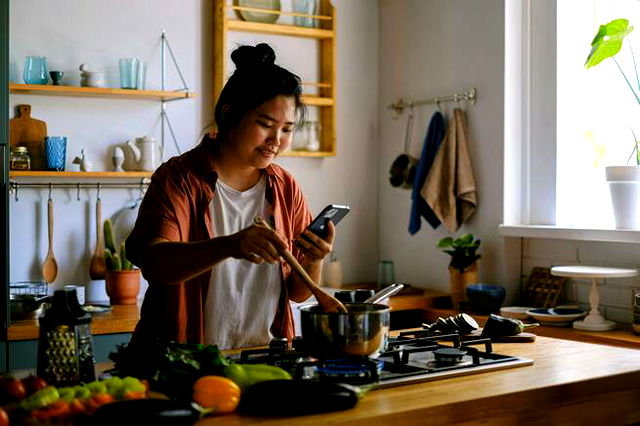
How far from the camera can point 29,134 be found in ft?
13.3

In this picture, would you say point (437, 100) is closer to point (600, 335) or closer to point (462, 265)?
point (462, 265)

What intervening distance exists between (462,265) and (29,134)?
2.16m

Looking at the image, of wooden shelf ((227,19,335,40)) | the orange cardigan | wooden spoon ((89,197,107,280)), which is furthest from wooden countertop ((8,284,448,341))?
wooden shelf ((227,19,335,40))

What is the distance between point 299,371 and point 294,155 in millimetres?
2851

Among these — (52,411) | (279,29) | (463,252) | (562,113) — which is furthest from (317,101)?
(52,411)

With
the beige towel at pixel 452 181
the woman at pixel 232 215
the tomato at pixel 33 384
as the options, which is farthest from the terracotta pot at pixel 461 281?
the tomato at pixel 33 384

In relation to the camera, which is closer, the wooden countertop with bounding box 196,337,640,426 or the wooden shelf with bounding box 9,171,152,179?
the wooden countertop with bounding box 196,337,640,426

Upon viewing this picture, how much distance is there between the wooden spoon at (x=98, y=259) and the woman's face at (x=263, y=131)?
189cm

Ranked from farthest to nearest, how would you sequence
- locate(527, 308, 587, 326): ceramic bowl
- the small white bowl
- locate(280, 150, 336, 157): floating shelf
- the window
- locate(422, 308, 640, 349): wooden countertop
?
1. locate(280, 150, 336, 157): floating shelf
2. the window
3. the small white bowl
4. locate(527, 308, 587, 326): ceramic bowl
5. locate(422, 308, 640, 349): wooden countertop

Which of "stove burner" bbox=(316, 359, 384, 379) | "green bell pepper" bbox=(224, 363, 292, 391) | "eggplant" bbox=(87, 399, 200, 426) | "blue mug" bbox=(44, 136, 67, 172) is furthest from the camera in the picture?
"blue mug" bbox=(44, 136, 67, 172)

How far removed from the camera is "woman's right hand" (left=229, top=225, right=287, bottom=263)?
199 centimetres

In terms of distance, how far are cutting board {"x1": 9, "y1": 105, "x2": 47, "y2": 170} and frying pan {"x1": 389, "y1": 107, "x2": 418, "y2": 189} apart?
186 cm

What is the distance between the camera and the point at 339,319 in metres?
1.85

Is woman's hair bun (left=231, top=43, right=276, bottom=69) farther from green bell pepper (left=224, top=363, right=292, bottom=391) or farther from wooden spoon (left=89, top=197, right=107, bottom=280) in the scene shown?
wooden spoon (left=89, top=197, right=107, bottom=280)
